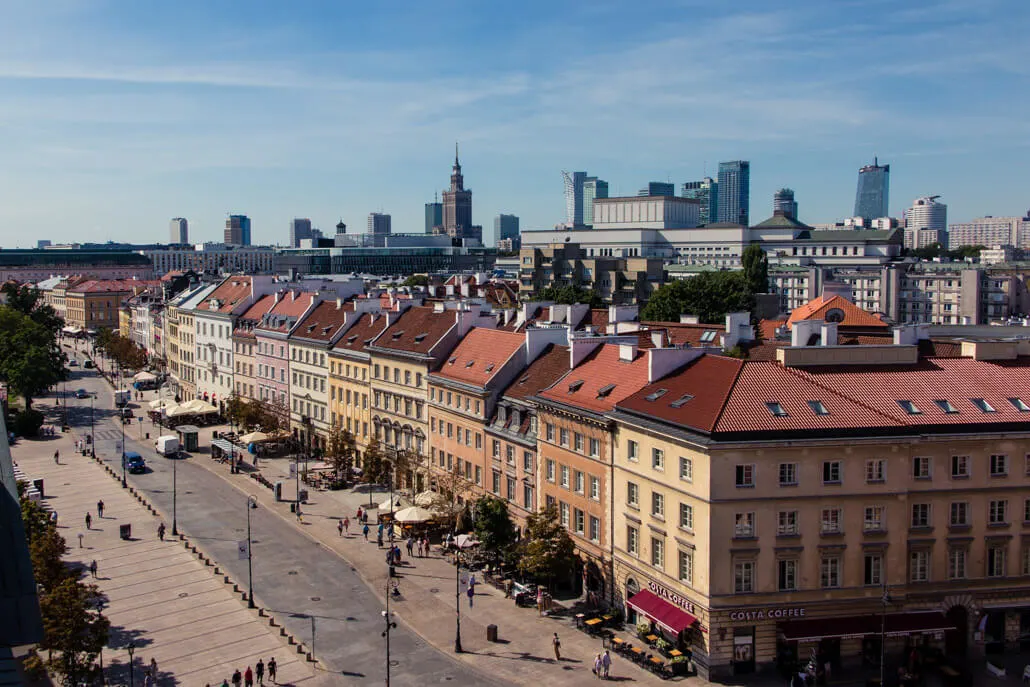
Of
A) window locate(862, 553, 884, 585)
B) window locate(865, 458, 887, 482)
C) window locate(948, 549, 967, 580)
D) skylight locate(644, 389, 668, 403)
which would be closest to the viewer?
window locate(865, 458, 887, 482)

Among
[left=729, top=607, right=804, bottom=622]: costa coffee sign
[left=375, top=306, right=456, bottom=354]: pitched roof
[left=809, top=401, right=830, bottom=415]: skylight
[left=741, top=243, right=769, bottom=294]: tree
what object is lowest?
[left=729, top=607, right=804, bottom=622]: costa coffee sign

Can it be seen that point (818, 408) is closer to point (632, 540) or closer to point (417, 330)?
point (632, 540)

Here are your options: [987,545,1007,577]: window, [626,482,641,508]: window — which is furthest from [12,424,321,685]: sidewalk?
[987,545,1007,577]: window

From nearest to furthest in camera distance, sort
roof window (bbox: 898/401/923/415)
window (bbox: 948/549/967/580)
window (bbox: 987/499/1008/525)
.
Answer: window (bbox: 948/549/967/580), window (bbox: 987/499/1008/525), roof window (bbox: 898/401/923/415)

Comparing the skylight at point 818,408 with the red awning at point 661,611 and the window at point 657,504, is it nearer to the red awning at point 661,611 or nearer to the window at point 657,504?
the window at point 657,504

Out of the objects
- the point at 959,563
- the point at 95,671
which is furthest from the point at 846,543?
the point at 95,671

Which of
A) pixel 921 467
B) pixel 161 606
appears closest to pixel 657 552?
pixel 921 467

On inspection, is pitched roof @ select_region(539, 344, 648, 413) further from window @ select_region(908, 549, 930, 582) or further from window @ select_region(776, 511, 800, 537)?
window @ select_region(908, 549, 930, 582)

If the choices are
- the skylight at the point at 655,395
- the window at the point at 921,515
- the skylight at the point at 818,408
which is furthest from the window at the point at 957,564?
the skylight at the point at 655,395
